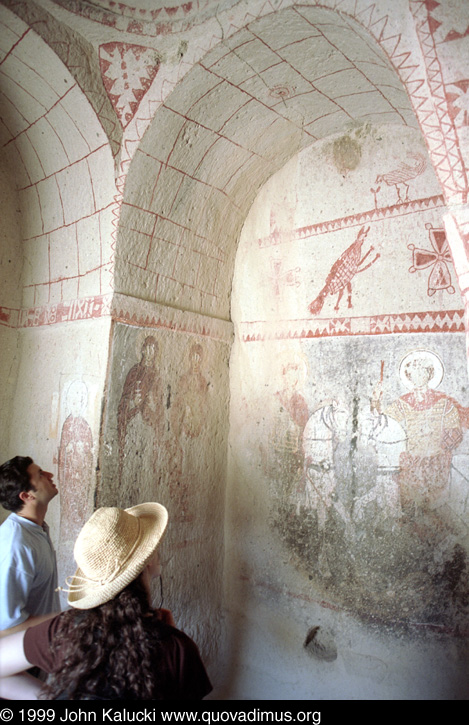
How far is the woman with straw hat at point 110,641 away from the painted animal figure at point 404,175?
2.83m

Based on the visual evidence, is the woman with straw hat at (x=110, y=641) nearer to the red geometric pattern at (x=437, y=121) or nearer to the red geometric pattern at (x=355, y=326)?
the red geometric pattern at (x=437, y=121)

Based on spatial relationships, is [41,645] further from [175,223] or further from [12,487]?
[175,223]

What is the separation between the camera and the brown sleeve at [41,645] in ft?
5.26

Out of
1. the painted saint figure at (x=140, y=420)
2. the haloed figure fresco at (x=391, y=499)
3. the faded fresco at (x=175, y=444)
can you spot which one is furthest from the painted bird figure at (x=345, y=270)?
the painted saint figure at (x=140, y=420)

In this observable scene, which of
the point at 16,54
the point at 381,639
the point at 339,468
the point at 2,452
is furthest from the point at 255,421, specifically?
the point at 16,54

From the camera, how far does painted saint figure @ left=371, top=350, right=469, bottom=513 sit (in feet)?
10.5

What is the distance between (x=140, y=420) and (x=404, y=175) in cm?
246

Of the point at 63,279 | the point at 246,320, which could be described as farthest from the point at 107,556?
the point at 246,320

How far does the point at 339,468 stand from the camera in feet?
11.8

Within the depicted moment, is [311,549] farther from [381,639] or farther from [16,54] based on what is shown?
[16,54]

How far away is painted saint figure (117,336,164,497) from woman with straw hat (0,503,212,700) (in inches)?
64.9

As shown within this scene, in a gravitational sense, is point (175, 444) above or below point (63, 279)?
below

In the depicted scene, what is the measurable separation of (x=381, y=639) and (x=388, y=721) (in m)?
0.45

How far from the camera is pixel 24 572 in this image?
2189 millimetres
